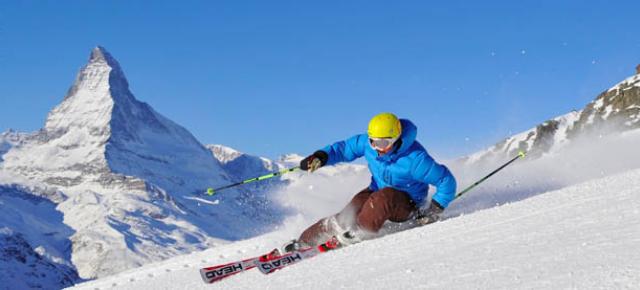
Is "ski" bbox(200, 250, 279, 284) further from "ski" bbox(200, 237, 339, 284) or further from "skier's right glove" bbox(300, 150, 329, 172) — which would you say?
"skier's right glove" bbox(300, 150, 329, 172)

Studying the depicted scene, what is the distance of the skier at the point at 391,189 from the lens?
7023 millimetres

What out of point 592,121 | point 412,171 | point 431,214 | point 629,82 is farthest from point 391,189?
point 592,121

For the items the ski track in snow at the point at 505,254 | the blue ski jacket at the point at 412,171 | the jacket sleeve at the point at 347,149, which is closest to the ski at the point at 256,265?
A: the ski track in snow at the point at 505,254

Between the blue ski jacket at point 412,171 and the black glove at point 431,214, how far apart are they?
0.17 ft

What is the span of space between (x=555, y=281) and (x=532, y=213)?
9.42ft

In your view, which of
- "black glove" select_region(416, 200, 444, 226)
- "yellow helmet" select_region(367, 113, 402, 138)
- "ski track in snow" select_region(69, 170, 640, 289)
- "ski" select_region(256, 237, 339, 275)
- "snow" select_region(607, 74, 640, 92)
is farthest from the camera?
"snow" select_region(607, 74, 640, 92)

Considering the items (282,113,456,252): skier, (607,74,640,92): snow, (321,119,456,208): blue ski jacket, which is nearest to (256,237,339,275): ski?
(282,113,456,252): skier

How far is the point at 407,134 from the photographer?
7.13m

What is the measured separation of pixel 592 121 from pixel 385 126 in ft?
349

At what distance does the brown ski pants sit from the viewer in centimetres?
700

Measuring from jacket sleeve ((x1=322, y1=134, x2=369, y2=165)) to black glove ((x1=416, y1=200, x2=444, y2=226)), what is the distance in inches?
42.0

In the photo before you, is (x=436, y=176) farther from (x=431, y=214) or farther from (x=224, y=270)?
(x=224, y=270)

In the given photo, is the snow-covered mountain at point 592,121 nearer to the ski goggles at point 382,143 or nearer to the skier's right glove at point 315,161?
the skier's right glove at point 315,161

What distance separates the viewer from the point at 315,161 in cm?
789
